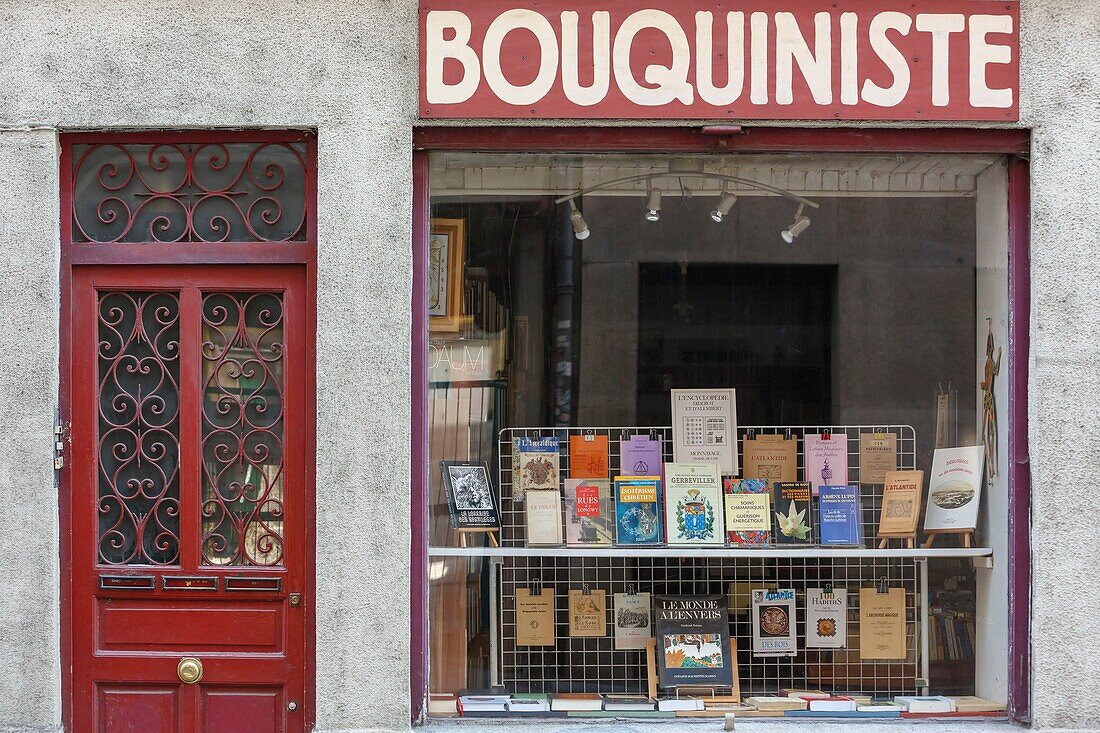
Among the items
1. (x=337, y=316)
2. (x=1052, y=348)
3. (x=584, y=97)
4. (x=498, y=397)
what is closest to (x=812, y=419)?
(x=1052, y=348)

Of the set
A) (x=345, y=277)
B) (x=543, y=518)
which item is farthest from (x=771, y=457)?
(x=345, y=277)

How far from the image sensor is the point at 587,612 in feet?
18.2

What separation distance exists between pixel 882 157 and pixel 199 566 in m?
3.81

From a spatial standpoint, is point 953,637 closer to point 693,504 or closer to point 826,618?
point 826,618

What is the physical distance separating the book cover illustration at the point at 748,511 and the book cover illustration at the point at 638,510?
37 cm

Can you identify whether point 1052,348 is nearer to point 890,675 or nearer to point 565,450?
point 890,675

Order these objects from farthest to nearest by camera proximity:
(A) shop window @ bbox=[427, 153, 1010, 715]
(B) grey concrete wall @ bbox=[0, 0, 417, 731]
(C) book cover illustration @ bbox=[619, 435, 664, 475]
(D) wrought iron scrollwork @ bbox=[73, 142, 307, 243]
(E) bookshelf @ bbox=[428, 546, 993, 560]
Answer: (C) book cover illustration @ bbox=[619, 435, 664, 475]
(E) bookshelf @ bbox=[428, 546, 993, 560]
(A) shop window @ bbox=[427, 153, 1010, 715]
(D) wrought iron scrollwork @ bbox=[73, 142, 307, 243]
(B) grey concrete wall @ bbox=[0, 0, 417, 731]

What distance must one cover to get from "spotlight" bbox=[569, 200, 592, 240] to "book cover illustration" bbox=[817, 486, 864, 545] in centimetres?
180

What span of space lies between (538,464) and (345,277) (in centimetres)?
139

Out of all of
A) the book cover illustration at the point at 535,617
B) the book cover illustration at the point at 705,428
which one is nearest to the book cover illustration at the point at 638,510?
the book cover illustration at the point at 705,428

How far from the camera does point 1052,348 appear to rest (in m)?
5.07

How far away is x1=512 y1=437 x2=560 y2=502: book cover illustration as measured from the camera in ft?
18.3

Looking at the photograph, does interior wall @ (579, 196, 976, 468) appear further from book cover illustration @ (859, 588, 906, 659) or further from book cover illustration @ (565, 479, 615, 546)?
book cover illustration @ (859, 588, 906, 659)

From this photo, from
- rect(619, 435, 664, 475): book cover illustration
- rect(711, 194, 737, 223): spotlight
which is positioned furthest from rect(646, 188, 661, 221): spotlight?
rect(619, 435, 664, 475): book cover illustration
